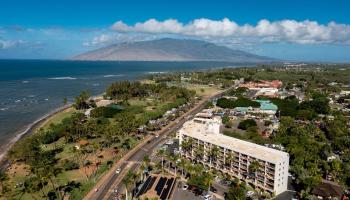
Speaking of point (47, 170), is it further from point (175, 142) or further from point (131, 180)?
point (175, 142)

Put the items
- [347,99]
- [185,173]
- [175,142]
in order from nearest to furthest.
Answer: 1. [185,173]
2. [175,142]
3. [347,99]

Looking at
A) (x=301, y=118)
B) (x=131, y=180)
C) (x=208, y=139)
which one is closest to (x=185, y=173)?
(x=208, y=139)

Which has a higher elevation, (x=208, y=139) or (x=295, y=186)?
(x=208, y=139)

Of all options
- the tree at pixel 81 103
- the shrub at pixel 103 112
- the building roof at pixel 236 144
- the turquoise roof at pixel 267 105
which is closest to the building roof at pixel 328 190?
the building roof at pixel 236 144

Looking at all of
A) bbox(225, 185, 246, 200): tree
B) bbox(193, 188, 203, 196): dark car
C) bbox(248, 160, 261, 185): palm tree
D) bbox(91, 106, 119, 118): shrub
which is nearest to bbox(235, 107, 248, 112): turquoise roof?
bbox(91, 106, 119, 118): shrub

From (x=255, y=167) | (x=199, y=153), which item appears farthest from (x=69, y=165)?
(x=255, y=167)

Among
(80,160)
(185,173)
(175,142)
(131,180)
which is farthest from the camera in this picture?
(175,142)

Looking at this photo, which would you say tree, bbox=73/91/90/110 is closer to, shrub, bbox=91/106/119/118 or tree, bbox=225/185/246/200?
shrub, bbox=91/106/119/118
